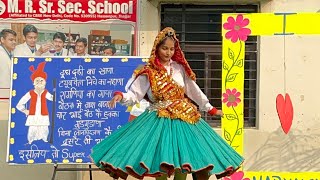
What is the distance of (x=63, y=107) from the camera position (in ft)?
19.2

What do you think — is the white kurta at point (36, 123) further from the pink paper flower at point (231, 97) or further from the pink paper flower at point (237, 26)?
the pink paper flower at point (237, 26)

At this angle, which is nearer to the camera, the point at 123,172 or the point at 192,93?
the point at 123,172

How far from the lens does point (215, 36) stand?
6.63 m

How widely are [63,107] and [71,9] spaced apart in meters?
1.17

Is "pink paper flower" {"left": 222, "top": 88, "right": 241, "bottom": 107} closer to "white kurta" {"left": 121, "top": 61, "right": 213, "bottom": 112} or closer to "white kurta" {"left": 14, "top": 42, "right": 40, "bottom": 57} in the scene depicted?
"white kurta" {"left": 121, "top": 61, "right": 213, "bottom": 112}

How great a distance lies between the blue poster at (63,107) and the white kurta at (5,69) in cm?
62

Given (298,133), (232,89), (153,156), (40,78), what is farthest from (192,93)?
(298,133)

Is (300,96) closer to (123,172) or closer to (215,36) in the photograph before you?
(215,36)

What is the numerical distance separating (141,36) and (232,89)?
4.06ft

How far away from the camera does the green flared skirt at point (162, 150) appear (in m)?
3.86

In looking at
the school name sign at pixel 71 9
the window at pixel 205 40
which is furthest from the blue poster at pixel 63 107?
the window at pixel 205 40

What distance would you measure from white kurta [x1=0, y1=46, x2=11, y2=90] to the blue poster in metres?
0.62

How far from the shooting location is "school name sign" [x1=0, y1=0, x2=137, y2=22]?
6.48 meters

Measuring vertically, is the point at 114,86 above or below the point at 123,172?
above
